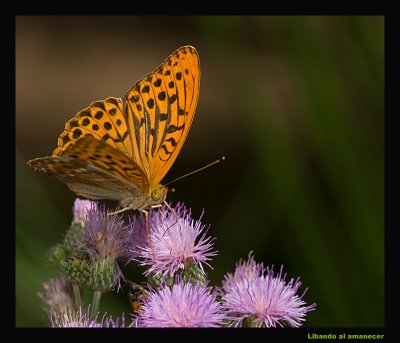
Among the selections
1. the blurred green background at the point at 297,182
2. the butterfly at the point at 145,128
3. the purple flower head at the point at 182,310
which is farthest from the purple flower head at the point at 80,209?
the purple flower head at the point at 182,310

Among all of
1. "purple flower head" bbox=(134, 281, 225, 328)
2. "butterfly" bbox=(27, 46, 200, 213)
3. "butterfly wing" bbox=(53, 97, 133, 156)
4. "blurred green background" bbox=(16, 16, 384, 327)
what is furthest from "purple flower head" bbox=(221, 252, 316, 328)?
"blurred green background" bbox=(16, 16, 384, 327)

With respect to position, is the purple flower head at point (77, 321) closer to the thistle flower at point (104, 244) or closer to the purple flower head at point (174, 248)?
the thistle flower at point (104, 244)

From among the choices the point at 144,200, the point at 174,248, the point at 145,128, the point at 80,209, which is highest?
the point at 145,128

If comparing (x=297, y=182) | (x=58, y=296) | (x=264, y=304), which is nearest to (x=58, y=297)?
(x=58, y=296)

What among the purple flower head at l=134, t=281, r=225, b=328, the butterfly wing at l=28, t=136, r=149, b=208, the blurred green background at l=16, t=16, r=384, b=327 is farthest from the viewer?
the blurred green background at l=16, t=16, r=384, b=327

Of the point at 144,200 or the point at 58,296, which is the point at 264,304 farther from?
the point at 58,296

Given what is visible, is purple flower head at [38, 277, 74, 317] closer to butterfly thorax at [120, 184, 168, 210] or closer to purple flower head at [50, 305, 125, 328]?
purple flower head at [50, 305, 125, 328]
